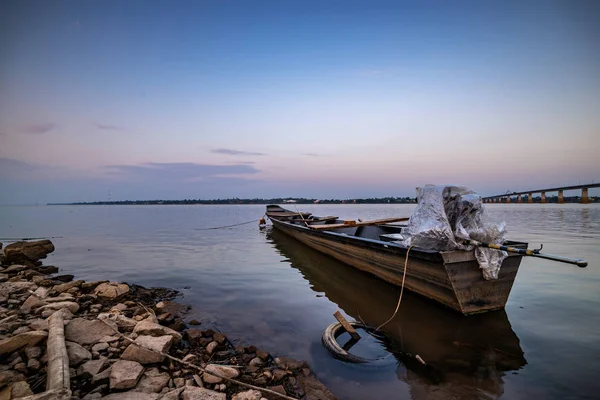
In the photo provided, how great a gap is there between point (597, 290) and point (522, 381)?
19.4 feet

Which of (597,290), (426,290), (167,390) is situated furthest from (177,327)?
(597,290)

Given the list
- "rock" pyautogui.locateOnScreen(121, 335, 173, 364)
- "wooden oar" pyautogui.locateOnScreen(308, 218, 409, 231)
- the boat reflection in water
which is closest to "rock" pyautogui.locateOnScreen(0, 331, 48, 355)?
"rock" pyautogui.locateOnScreen(121, 335, 173, 364)

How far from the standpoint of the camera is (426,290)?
636 centimetres

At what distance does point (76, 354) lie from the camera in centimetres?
365

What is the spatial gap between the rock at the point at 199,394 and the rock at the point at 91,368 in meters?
1.17

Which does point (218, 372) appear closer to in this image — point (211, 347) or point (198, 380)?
point (198, 380)

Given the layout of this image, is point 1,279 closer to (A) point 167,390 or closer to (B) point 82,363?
(B) point 82,363

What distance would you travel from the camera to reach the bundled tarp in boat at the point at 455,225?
17.8ft

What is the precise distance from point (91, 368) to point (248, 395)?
77.5 inches

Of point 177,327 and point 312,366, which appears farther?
point 177,327

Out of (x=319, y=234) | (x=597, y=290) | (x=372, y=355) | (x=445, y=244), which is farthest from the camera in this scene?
(x=319, y=234)

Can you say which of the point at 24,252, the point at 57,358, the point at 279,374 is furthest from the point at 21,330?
the point at 24,252

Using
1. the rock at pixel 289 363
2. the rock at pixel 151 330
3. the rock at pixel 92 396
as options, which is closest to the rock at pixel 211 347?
the rock at pixel 151 330

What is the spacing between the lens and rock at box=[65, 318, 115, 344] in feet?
13.6
